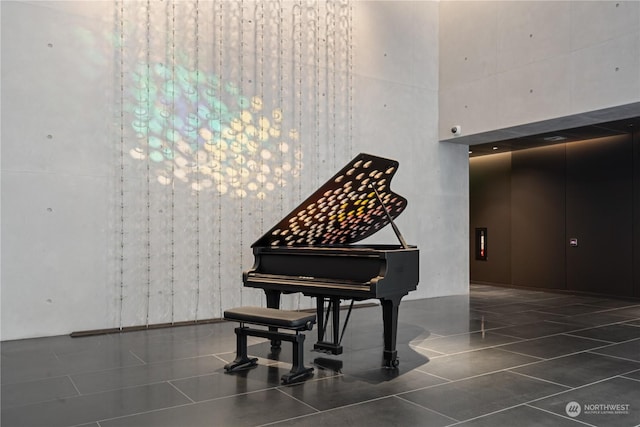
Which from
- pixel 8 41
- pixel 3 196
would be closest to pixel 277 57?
pixel 8 41

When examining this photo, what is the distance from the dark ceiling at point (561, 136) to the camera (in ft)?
25.3

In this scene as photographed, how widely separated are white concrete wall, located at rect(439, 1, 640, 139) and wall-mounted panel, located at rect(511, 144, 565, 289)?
7.90 feet

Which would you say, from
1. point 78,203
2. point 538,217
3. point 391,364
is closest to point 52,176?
point 78,203

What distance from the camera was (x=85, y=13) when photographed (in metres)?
5.52

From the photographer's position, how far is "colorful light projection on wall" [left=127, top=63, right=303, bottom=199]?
19.3ft

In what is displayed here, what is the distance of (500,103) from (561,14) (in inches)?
53.2

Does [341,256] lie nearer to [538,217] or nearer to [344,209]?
[344,209]

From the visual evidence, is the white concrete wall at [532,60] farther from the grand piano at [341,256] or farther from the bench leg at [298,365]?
the bench leg at [298,365]

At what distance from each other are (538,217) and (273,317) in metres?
7.41

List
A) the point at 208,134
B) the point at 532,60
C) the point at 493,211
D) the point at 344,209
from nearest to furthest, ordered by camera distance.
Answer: the point at 344,209
the point at 208,134
the point at 532,60
the point at 493,211

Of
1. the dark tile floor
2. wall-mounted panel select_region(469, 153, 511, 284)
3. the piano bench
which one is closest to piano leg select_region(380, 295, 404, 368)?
the dark tile floor

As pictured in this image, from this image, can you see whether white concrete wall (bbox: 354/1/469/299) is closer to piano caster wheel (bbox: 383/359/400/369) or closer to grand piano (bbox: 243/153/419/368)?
grand piano (bbox: 243/153/419/368)

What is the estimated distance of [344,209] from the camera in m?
4.50

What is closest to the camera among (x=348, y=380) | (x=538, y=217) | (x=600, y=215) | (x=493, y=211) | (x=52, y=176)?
(x=348, y=380)
